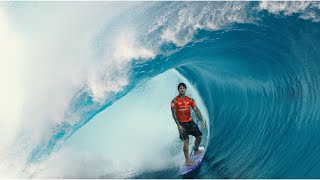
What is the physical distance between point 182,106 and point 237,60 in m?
2.82

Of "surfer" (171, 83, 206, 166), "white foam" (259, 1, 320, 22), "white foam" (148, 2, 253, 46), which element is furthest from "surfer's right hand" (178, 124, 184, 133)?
"white foam" (259, 1, 320, 22)

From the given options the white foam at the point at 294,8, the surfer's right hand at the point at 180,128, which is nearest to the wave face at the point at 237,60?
the white foam at the point at 294,8

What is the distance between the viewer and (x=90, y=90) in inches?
343

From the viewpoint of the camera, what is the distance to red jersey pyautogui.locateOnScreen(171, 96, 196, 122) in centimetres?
795

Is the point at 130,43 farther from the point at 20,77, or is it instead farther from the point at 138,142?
the point at 138,142

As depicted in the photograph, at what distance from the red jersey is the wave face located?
4.46ft

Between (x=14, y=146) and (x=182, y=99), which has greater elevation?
(x=182, y=99)

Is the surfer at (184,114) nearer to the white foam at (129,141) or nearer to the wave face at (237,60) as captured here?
the wave face at (237,60)

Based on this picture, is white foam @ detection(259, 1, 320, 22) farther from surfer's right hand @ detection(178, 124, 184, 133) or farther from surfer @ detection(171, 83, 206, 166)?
surfer's right hand @ detection(178, 124, 184, 133)

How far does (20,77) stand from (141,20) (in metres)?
2.57

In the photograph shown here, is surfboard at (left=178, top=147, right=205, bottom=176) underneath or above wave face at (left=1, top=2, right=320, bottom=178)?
underneath

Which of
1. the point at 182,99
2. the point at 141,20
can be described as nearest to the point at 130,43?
the point at 141,20

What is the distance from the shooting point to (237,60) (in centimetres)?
1034

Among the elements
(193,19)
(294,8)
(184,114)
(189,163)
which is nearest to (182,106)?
(184,114)
